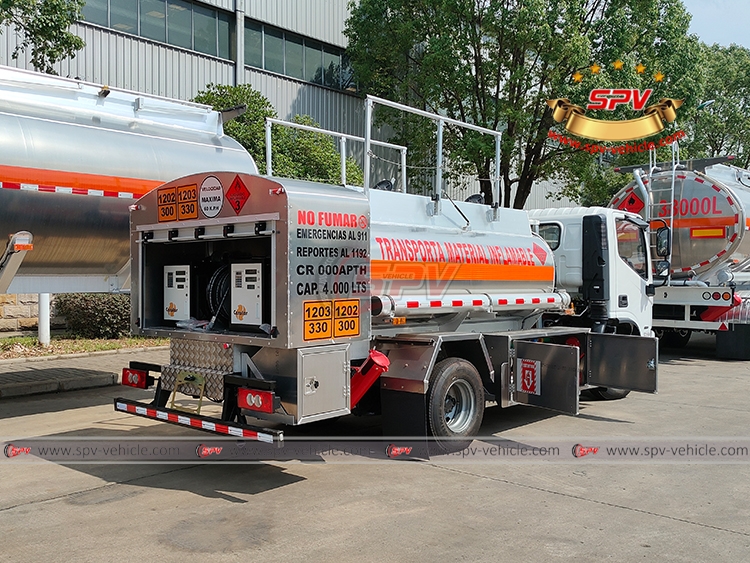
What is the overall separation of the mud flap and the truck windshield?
1553 mm

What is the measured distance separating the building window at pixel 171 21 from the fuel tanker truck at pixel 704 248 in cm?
1080

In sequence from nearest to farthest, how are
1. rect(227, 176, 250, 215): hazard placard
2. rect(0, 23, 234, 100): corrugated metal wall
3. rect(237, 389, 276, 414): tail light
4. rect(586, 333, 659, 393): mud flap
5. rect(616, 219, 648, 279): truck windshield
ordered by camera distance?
rect(237, 389, 276, 414): tail light, rect(227, 176, 250, 215): hazard placard, rect(586, 333, 659, 393): mud flap, rect(616, 219, 648, 279): truck windshield, rect(0, 23, 234, 100): corrugated metal wall

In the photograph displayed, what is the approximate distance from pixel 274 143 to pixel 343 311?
32.2 ft

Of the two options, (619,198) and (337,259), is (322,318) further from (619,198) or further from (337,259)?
(619,198)

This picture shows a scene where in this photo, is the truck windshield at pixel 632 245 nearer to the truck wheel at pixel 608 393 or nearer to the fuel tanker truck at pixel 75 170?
the truck wheel at pixel 608 393

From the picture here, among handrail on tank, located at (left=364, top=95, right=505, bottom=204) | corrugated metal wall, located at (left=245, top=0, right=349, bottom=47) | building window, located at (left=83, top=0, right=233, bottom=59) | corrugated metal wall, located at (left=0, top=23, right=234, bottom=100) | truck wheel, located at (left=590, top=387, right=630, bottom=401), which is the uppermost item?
corrugated metal wall, located at (left=245, top=0, right=349, bottom=47)

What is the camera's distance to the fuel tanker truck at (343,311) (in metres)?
5.81

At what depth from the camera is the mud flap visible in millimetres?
8594

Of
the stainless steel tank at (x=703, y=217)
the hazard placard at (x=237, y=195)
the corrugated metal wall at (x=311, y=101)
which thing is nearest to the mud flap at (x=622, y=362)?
the hazard placard at (x=237, y=195)

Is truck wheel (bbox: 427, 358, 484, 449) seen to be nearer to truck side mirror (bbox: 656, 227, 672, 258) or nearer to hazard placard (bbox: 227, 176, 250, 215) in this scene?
hazard placard (bbox: 227, 176, 250, 215)

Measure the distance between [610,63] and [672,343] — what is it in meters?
7.95

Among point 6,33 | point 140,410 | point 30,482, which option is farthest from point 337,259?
point 6,33

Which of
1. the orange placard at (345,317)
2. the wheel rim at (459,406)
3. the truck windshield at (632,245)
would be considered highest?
the truck windshield at (632,245)

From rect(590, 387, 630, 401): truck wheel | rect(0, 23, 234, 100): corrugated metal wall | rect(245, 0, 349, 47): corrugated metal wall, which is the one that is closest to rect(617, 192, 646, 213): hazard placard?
rect(590, 387, 630, 401): truck wheel
